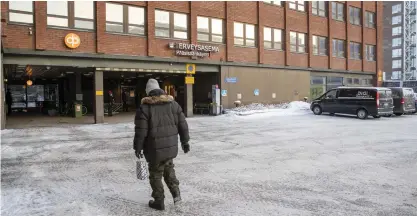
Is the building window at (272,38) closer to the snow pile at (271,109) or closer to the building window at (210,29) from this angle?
the building window at (210,29)

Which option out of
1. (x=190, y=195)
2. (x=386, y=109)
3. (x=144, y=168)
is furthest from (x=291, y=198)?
(x=386, y=109)

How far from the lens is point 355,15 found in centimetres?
3262

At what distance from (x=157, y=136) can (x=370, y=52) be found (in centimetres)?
3432

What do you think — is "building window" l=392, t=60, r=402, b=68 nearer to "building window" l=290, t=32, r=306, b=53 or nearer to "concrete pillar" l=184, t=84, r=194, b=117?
"building window" l=290, t=32, r=306, b=53

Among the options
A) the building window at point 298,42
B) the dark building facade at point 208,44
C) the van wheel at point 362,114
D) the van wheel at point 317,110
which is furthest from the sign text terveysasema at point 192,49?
the van wheel at point 362,114

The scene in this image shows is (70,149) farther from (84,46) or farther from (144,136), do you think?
(84,46)

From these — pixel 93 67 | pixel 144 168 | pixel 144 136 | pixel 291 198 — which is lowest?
pixel 291 198

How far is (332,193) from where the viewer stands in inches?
224

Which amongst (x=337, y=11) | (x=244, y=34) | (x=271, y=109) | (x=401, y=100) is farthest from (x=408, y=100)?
(x=337, y=11)

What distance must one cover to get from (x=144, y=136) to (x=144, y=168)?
1.72 feet

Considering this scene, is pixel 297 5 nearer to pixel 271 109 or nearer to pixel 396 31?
pixel 271 109


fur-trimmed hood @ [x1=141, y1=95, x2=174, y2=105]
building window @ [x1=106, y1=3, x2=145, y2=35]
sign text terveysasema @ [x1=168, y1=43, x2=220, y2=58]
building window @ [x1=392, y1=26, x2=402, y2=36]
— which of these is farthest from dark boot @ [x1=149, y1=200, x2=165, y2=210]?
building window @ [x1=392, y1=26, x2=402, y2=36]

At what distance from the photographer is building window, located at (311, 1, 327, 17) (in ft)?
96.0

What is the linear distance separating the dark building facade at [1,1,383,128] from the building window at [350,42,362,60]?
95mm
